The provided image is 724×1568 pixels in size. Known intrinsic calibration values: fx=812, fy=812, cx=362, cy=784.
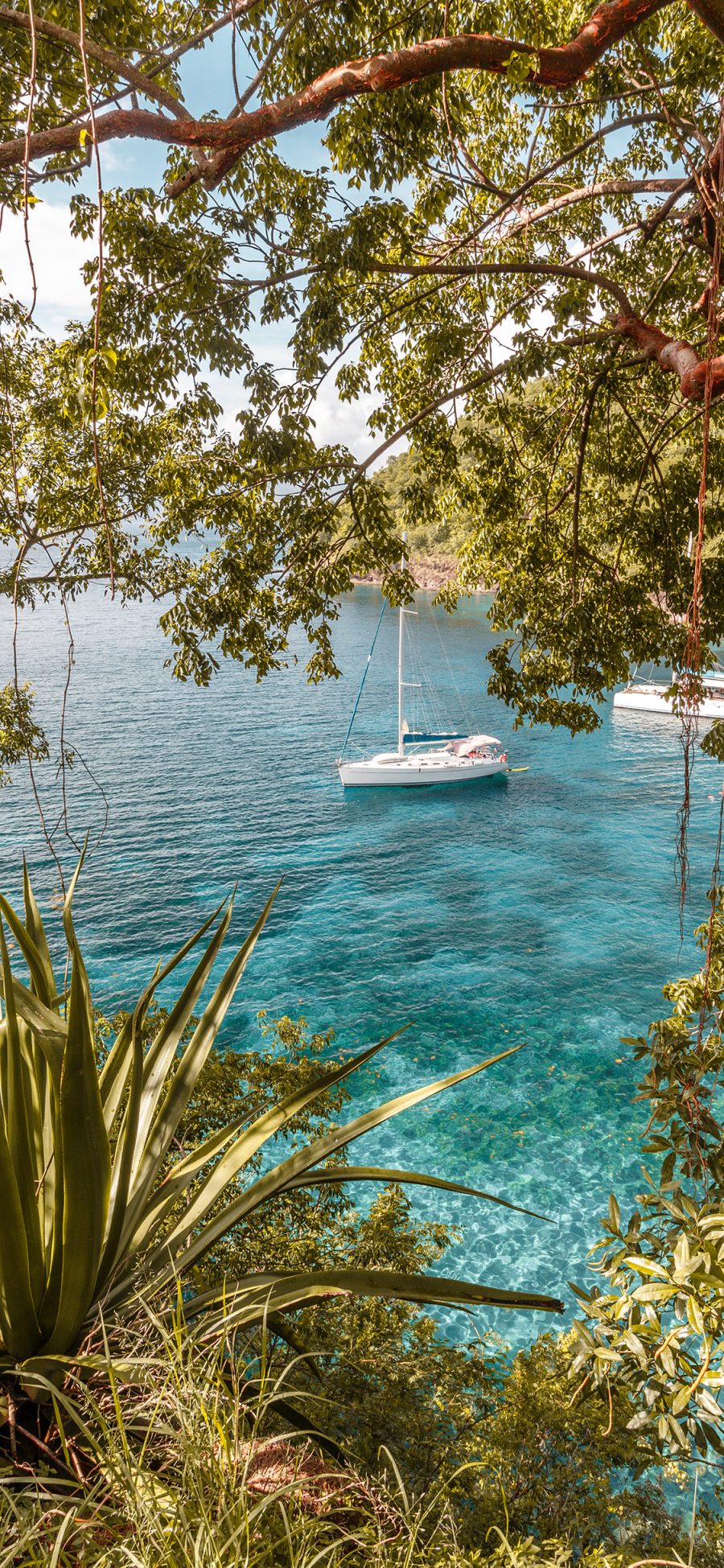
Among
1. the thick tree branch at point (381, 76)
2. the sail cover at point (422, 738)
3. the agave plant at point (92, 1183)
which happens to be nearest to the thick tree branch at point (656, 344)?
the thick tree branch at point (381, 76)

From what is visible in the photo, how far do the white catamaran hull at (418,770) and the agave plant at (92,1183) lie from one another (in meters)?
22.6

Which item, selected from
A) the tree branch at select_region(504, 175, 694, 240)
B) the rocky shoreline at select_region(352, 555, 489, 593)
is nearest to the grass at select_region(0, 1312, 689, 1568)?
the tree branch at select_region(504, 175, 694, 240)

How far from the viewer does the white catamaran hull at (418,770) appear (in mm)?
25375

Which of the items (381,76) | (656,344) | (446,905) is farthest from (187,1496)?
(446,905)

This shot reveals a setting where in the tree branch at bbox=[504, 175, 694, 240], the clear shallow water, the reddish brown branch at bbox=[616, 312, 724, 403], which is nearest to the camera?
the reddish brown branch at bbox=[616, 312, 724, 403]

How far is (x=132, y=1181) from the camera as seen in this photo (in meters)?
2.51

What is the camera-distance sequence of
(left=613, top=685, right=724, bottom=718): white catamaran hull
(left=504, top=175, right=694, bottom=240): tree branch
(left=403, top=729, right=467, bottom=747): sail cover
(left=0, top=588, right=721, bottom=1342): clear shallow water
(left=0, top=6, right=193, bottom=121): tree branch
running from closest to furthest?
(left=0, top=6, right=193, bottom=121): tree branch → (left=504, top=175, right=694, bottom=240): tree branch → (left=0, top=588, right=721, bottom=1342): clear shallow water → (left=403, top=729, right=467, bottom=747): sail cover → (left=613, top=685, right=724, bottom=718): white catamaran hull

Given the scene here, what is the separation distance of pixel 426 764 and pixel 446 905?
8089 millimetres

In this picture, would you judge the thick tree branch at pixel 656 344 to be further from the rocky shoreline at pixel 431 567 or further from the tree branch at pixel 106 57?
the rocky shoreline at pixel 431 567

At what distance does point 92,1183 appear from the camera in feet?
6.43

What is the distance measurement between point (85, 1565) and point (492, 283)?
8.04 m

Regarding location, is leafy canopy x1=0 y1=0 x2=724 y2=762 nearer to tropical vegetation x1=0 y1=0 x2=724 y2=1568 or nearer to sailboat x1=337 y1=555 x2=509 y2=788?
tropical vegetation x1=0 y1=0 x2=724 y2=1568

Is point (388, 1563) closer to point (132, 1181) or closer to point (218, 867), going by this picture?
point (132, 1181)

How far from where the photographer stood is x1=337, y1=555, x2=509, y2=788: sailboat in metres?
25.4
